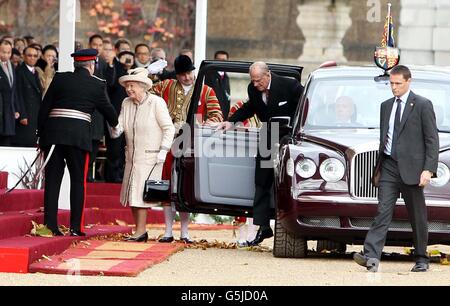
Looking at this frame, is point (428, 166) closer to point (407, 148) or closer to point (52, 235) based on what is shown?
point (407, 148)

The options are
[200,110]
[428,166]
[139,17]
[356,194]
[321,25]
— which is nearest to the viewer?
[428,166]

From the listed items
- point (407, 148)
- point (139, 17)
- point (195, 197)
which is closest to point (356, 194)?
point (407, 148)

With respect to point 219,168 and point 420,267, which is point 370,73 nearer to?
point 219,168

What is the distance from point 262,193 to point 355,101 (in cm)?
134

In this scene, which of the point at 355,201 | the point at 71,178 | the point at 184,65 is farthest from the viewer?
the point at 184,65

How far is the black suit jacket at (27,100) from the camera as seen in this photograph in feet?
78.9

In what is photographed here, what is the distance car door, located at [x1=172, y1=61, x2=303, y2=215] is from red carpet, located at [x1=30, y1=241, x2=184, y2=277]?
560 millimetres

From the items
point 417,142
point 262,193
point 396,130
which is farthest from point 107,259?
point 417,142

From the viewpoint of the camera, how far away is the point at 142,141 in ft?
62.6

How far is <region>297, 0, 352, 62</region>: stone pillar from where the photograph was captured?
1347 inches

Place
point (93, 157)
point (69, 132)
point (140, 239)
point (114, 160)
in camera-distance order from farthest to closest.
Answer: point (114, 160) → point (93, 157) → point (140, 239) → point (69, 132)

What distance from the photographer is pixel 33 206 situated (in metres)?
19.3

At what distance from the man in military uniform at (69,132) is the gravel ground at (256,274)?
4.23ft

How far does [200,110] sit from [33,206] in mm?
2067
